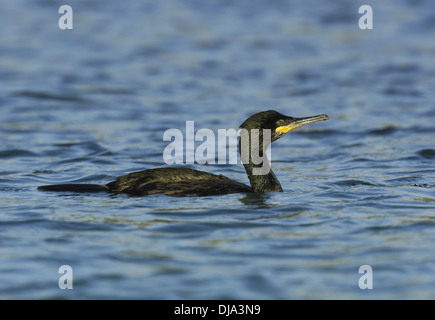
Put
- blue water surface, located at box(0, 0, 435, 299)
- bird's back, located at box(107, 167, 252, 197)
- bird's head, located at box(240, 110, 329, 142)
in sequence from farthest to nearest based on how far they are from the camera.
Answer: bird's head, located at box(240, 110, 329, 142)
bird's back, located at box(107, 167, 252, 197)
blue water surface, located at box(0, 0, 435, 299)

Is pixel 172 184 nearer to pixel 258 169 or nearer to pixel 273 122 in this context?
pixel 258 169

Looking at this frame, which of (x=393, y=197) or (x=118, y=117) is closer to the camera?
(x=393, y=197)

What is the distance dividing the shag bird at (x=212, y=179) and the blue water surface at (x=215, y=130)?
0.14 metres

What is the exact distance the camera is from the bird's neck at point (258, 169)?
32.1ft

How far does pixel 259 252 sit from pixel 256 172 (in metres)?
2.30

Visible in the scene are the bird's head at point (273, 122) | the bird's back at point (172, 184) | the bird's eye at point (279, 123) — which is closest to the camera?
the bird's back at point (172, 184)

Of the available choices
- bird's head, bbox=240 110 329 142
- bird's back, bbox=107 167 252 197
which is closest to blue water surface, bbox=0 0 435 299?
bird's back, bbox=107 167 252 197

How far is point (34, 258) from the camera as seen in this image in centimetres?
748

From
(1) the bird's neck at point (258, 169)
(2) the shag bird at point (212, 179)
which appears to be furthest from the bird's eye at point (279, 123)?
(1) the bird's neck at point (258, 169)

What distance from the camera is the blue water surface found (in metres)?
7.19

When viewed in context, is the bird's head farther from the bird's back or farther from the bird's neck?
the bird's back

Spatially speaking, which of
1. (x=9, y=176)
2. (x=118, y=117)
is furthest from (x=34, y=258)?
(x=118, y=117)

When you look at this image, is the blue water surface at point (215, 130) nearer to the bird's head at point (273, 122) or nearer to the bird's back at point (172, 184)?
the bird's back at point (172, 184)
